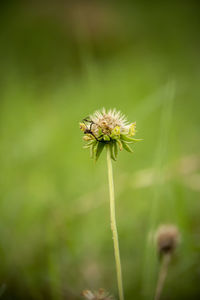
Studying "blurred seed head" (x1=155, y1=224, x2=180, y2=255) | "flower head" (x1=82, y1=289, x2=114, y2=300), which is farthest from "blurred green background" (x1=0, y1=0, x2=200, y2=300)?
"flower head" (x1=82, y1=289, x2=114, y2=300)

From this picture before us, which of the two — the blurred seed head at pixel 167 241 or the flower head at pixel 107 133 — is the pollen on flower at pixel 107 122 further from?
the blurred seed head at pixel 167 241

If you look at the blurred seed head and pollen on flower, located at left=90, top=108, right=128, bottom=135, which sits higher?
pollen on flower, located at left=90, top=108, right=128, bottom=135

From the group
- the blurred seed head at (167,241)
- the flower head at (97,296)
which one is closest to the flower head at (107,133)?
the flower head at (97,296)

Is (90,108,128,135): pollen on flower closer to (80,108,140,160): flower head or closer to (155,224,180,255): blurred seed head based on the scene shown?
(80,108,140,160): flower head

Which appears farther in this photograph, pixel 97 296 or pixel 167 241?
pixel 167 241

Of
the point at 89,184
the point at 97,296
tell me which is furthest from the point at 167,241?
the point at 89,184

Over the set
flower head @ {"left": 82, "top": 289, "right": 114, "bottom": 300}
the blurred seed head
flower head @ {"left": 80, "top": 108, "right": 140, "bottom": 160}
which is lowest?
flower head @ {"left": 82, "top": 289, "right": 114, "bottom": 300}

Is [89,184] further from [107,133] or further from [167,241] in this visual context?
[107,133]

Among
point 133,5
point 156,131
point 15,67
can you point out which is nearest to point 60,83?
point 15,67
